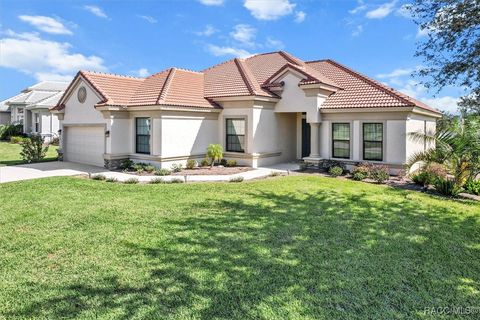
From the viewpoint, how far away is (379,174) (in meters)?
15.5

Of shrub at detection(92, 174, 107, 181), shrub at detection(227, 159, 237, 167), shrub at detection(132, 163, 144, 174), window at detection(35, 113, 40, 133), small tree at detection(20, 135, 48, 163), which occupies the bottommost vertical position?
shrub at detection(92, 174, 107, 181)

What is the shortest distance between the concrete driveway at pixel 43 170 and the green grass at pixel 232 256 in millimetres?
3939

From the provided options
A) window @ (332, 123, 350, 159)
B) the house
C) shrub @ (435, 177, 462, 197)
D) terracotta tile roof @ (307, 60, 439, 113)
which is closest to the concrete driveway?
window @ (332, 123, 350, 159)

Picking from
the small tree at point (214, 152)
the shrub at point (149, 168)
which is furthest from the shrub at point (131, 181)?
the small tree at point (214, 152)

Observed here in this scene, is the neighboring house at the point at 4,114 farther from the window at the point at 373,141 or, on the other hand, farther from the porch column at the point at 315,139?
the window at the point at 373,141

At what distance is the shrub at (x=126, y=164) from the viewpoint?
18.3 metres

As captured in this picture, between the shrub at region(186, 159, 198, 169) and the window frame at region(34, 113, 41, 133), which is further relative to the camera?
the window frame at region(34, 113, 41, 133)

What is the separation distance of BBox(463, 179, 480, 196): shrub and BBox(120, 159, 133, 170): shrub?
15.6m

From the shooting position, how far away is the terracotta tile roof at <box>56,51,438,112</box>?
59.5 feet

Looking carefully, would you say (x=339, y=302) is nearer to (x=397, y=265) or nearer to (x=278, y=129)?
(x=397, y=265)

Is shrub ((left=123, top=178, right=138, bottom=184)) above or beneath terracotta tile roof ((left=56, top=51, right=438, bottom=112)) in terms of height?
beneath

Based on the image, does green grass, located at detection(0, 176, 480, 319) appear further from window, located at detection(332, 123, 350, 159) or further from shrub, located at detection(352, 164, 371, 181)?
window, located at detection(332, 123, 350, 159)

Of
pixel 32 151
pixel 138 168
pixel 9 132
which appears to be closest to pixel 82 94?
pixel 32 151

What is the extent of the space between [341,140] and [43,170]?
1566cm
